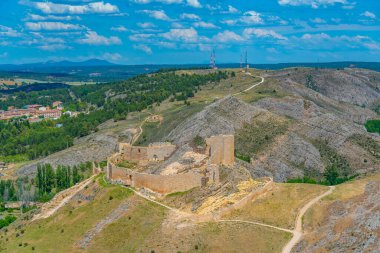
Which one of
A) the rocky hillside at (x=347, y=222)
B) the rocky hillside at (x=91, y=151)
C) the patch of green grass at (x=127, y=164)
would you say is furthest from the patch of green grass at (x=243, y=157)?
the rocky hillside at (x=347, y=222)

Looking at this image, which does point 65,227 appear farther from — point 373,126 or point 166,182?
point 373,126

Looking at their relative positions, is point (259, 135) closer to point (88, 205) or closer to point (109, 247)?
point (88, 205)

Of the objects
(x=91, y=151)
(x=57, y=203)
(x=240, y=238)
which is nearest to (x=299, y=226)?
(x=240, y=238)

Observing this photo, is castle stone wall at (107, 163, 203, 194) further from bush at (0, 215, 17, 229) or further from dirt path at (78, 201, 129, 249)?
bush at (0, 215, 17, 229)

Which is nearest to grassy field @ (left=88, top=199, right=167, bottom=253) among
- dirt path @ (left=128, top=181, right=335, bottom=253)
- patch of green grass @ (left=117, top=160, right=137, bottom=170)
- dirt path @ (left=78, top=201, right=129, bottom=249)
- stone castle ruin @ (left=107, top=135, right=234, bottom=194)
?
dirt path @ (left=78, top=201, right=129, bottom=249)

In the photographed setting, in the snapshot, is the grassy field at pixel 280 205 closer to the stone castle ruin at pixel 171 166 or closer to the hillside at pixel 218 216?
the hillside at pixel 218 216
